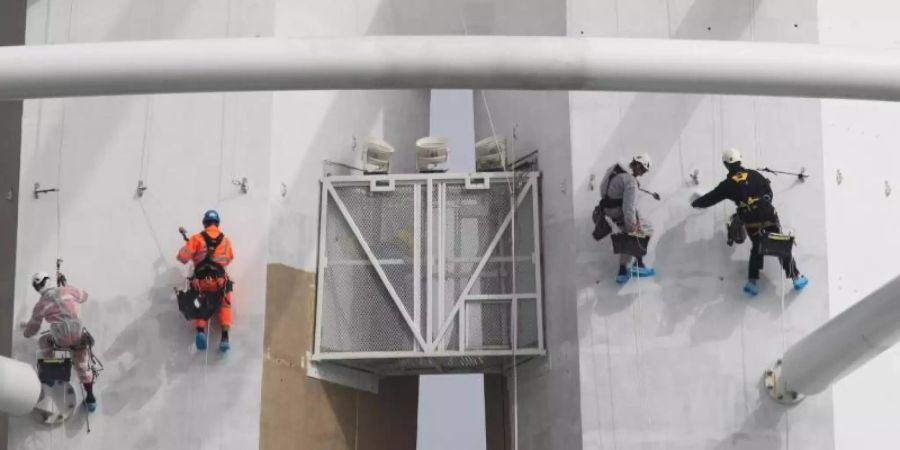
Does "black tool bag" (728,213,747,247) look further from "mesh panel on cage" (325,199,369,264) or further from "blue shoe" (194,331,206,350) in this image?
"blue shoe" (194,331,206,350)

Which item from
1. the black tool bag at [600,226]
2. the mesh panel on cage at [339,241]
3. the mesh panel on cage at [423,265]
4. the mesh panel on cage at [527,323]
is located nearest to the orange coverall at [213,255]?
the mesh panel on cage at [339,241]

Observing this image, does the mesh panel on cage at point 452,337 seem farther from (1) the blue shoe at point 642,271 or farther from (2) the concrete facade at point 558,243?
(1) the blue shoe at point 642,271

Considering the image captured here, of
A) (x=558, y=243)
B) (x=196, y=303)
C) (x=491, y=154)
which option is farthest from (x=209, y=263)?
(x=491, y=154)

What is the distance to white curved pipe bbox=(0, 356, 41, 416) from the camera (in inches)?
599

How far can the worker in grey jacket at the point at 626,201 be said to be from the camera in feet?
54.1

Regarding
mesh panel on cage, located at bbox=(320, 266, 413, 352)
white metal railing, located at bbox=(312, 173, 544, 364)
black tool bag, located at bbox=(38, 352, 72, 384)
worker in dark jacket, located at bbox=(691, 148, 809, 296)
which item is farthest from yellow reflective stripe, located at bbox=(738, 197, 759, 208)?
black tool bag, located at bbox=(38, 352, 72, 384)

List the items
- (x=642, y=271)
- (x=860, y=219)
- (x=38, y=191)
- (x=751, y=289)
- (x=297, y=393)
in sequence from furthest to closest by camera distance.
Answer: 1. (x=38, y=191)
2. (x=297, y=393)
3. (x=860, y=219)
4. (x=642, y=271)
5. (x=751, y=289)

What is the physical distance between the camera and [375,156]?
1888 cm

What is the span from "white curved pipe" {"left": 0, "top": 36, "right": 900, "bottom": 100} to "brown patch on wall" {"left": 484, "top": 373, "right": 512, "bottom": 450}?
7818 mm

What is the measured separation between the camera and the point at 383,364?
1856cm

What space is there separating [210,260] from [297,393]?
197 cm

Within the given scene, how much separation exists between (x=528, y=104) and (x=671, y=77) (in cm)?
636

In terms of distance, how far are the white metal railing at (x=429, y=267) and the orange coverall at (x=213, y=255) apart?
1.48 metres

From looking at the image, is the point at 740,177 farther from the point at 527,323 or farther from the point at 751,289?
the point at 527,323
